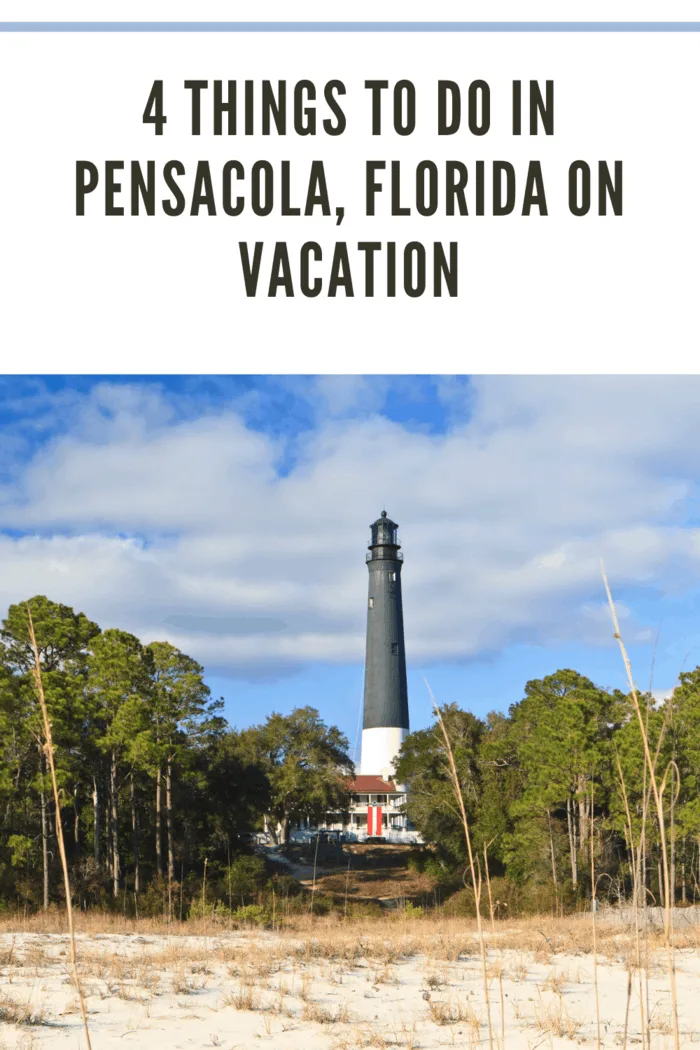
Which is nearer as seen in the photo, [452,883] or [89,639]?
[89,639]

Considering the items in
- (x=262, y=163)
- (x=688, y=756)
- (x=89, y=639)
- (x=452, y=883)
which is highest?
(x=262, y=163)

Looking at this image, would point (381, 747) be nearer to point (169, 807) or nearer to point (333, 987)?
point (169, 807)

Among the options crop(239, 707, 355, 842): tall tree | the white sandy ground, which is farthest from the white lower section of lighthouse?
the white sandy ground

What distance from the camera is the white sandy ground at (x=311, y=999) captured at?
8789 millimetres

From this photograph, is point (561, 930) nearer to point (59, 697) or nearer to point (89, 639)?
point (59, 697)

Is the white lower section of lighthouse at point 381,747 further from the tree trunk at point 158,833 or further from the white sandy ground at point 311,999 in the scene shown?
the white sandy ground at point 311,999

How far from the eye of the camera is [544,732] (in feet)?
115

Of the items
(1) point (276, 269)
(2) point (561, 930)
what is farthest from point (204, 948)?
(1) point (276, 269)

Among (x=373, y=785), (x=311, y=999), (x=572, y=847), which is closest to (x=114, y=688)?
(x=572, y=847)

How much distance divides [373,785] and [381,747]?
17.0 ft

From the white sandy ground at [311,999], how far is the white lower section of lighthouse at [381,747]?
54.3m

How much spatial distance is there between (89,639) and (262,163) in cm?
2413

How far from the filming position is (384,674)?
6838 cm

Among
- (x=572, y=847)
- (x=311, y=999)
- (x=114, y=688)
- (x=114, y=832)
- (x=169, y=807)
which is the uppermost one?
(x=114, y=688)
